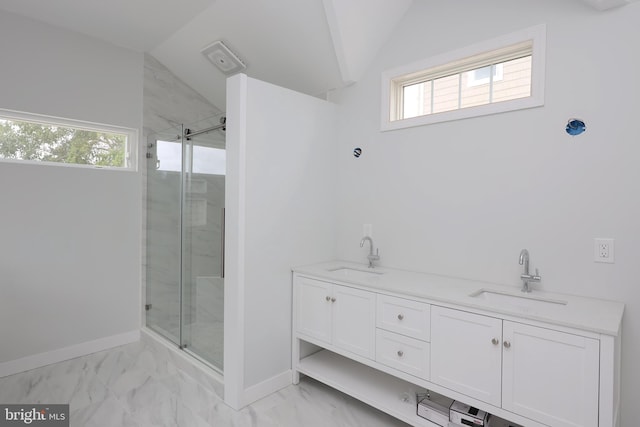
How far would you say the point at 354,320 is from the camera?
2219 mm

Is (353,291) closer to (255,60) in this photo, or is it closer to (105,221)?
(255,60)

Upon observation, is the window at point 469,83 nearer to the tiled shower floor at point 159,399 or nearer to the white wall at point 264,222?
the white wall at point 264,222

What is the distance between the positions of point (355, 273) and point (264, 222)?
757 mm

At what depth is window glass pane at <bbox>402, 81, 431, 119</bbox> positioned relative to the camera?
2557 millimetres

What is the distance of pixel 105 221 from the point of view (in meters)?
3.26

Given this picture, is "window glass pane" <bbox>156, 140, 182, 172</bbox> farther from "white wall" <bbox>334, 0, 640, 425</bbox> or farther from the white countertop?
"white wall" <bbox>334, 0, 640, 425</bbox>

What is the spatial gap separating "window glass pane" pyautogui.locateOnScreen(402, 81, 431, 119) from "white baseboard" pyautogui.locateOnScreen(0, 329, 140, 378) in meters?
3.15

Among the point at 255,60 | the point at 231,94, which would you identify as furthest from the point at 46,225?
the point at 255,60

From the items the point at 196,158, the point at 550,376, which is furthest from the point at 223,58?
the point at 550,376

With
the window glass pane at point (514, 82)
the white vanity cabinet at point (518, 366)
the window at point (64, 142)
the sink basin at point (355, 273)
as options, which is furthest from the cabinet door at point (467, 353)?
the window at point (64, 142)

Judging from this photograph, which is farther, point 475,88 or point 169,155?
point 169,155

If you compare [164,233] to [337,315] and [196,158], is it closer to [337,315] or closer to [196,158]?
[196,158]

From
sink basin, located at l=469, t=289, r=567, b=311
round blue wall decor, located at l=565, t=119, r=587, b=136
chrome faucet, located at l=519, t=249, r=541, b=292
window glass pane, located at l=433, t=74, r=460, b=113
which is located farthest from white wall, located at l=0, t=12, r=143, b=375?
round blue wall decor, located at l=565, t=119, r=587, b=136

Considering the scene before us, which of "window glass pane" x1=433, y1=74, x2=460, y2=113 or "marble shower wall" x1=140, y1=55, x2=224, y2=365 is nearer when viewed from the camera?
"window glass pane" x1=433, y1=74, x2=460, y2=113
